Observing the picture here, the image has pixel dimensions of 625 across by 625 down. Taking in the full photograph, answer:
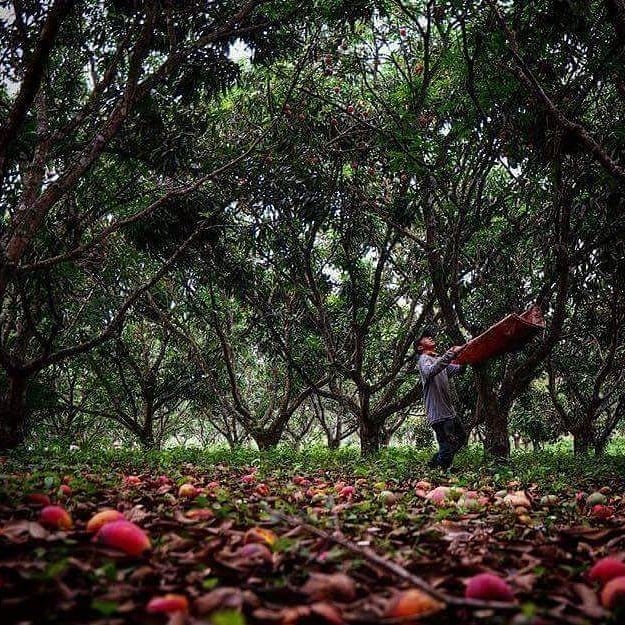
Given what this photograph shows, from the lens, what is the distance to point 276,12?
6.32 metres

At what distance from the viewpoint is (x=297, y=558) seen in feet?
6.96

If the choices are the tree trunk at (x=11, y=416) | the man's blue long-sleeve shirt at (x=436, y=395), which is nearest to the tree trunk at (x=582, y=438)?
the man's blue long-sleeve shirt at (x=436, y=395)

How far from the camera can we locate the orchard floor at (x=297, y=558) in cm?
152

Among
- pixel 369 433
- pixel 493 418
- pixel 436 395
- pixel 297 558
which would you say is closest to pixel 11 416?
pixel 436 395

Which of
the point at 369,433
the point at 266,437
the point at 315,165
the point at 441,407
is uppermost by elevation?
the point at 315,165

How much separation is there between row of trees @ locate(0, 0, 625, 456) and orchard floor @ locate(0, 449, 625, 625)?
2658 millimetres

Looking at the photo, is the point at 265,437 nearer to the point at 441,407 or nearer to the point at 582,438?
the point at 441,407

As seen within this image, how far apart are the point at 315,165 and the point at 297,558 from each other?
6774 millimetres

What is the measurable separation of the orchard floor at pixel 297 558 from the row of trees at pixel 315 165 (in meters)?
2.66

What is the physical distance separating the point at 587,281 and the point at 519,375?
75.9 inches

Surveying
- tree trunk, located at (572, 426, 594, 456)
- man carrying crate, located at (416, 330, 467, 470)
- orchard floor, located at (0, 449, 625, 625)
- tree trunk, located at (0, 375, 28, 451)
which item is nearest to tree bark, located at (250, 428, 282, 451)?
tree trunk, located at (0, 375, 28, 451)

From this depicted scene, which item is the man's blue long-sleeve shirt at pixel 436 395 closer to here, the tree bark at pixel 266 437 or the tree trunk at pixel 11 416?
the tree trunk at pixel 11 416

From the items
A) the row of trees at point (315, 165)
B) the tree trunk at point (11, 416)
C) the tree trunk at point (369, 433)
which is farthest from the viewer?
the tree trunk at point (369, 433)

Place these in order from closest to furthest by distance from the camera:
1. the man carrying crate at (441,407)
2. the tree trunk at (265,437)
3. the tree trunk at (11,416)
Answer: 1. the man carrying crate at (441,407)
2. the tree trunk at (11,416)
3. the tree trunk at (265,437)
